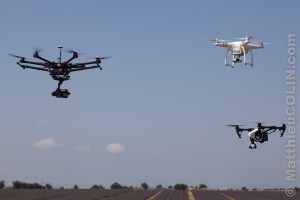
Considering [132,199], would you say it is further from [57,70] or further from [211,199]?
[57,70]

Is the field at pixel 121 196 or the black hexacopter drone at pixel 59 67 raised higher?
the black hexacopter drone at pixel 59 67

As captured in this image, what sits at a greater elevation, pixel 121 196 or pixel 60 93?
pixel 60 93

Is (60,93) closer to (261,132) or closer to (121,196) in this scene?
(261,132)

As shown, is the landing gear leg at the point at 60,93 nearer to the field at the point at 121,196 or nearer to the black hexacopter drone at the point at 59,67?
the black hexacopter drone at the point at 59,67

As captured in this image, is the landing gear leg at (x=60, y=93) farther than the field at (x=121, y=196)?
No

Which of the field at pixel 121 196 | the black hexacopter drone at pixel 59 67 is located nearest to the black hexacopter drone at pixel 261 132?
the black hexacopter drone at pixel 59 67

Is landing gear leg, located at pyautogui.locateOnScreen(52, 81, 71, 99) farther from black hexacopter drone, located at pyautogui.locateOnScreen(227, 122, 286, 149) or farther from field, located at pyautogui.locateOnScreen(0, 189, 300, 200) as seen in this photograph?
field, located at pyautogui.locateOnScreen(0, 189, 300, 200)

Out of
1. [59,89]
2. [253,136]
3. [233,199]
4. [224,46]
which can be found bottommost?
[233,199]

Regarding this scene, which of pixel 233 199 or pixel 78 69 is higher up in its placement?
pixel 78 69

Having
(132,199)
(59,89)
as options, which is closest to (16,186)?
(132,199)

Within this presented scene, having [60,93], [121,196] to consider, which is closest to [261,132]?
[60,93]

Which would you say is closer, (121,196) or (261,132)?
(261,132)
